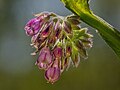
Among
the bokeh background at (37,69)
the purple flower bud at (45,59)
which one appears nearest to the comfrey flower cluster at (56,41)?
the purple flower bud at (45,59)

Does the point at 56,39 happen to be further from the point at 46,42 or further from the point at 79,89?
the point at 79,89

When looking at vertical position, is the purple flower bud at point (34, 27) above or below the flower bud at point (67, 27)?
above

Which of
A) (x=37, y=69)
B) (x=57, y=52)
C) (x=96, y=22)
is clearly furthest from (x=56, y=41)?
(x=37, y=69)

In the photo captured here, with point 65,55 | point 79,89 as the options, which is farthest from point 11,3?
point 65,55

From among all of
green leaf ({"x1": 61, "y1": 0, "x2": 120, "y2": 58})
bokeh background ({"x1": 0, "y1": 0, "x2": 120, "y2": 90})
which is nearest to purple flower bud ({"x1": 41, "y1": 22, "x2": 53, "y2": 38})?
green leaf ({"x1": 61, "y1": 0, "x2": 120, "y2": 58})

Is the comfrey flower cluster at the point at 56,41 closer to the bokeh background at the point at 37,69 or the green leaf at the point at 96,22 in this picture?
the green leaf at the point at 96,22

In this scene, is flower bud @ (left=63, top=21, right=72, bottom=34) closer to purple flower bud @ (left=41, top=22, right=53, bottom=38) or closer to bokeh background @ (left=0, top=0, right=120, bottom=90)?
purple flower bud @ (left=41, top=22, right=53, bottom=38)
